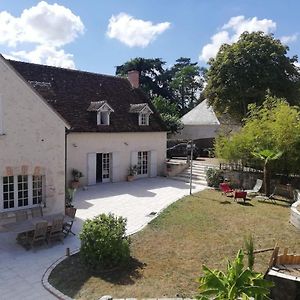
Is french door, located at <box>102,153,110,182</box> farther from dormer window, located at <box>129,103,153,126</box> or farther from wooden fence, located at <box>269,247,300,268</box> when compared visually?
wooden fence, located at <box>269,247,300,268</box>

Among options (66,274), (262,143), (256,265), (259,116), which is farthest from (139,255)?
(259,116)

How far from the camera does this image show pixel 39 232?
1352 centimetres

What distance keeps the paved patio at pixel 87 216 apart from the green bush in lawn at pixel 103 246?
5.52 feet

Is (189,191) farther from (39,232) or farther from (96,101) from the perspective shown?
(39,232)

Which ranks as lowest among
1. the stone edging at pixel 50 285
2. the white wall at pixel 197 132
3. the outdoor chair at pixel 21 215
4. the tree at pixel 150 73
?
the stone edging at pixel 50 285

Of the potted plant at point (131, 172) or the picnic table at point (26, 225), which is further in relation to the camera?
the potted plant at point (131, 172)

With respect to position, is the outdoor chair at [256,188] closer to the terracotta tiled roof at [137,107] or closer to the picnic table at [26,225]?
the terracotta tiled roof at [137,107]

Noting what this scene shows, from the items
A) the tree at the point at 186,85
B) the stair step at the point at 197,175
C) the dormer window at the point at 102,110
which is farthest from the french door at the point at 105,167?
the tree at the point at 186,85

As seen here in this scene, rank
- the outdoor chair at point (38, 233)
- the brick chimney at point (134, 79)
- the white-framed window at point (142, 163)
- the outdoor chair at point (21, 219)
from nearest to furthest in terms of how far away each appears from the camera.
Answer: the outdoor chair at point (38, 233) < the outdoor chair at point (21, 219) < the white-framed window at point (142, 163) < the brick chimney at point (134, 79)

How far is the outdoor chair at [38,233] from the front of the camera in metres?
13.4

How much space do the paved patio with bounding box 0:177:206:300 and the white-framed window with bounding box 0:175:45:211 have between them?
4.31ft

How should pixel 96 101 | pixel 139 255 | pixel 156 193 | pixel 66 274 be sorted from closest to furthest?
1. pixel 66 274
2. pixel 139 255
3. pixel 156 193
4. pixel 96 101

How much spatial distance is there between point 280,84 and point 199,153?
11.1 meters

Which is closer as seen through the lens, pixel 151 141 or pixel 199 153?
pixel 151 141
